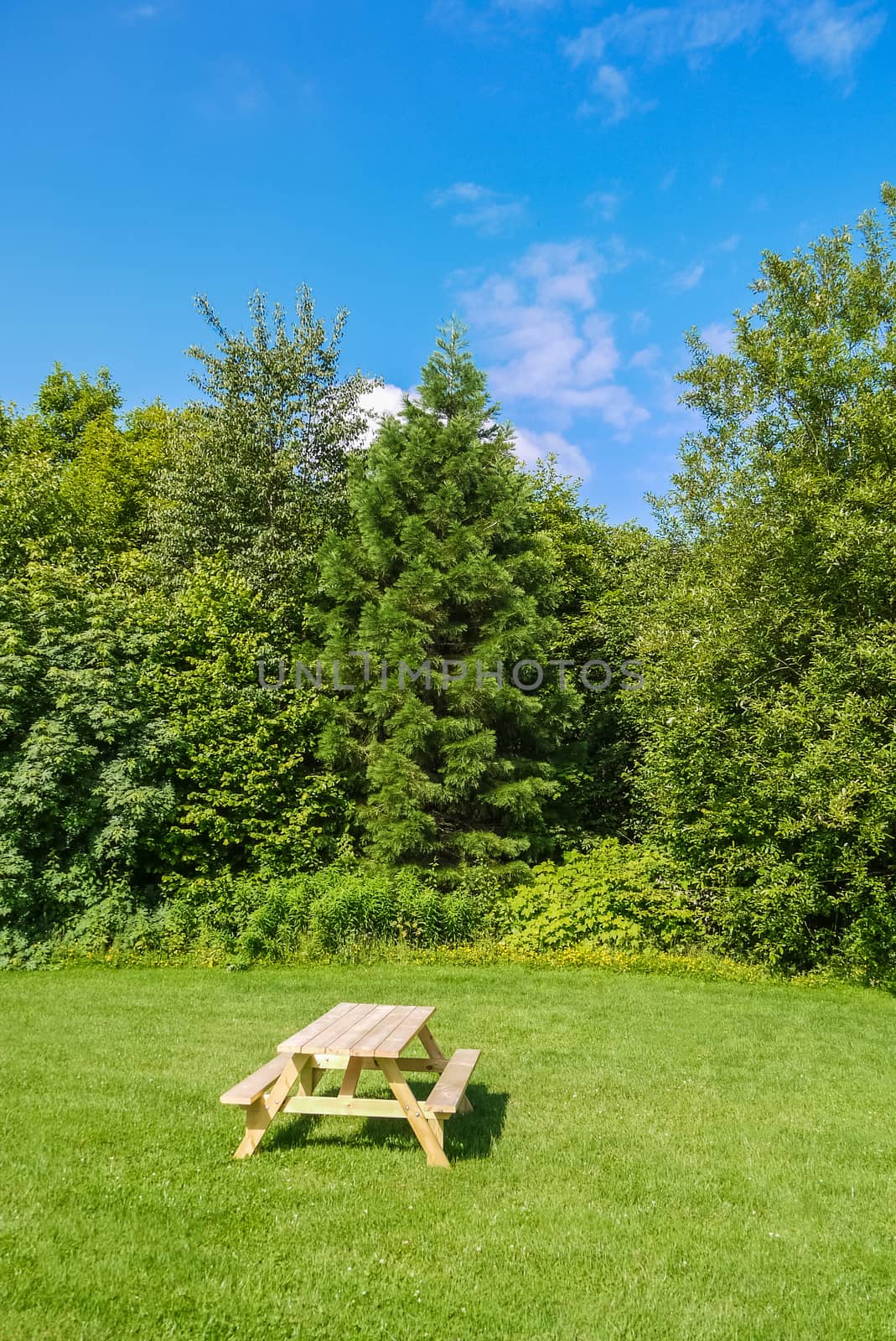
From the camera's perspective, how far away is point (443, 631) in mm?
13953

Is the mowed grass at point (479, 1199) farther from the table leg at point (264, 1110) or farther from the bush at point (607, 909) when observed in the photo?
the bush at point (607, 909)

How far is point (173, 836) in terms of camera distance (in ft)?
42.9

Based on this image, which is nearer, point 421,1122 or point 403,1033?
point 421,1122

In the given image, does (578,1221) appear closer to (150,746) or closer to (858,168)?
(150,746)

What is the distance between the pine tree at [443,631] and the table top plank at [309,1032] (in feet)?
23.1

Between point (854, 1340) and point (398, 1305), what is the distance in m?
1.78

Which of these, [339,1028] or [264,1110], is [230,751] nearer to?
[339,1028]

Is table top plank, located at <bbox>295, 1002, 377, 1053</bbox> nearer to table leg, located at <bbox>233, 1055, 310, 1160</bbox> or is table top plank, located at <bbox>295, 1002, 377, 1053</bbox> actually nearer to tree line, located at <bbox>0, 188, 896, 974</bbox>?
table leg, located at <bbox>233, 1055, 310, 1160</bbox>

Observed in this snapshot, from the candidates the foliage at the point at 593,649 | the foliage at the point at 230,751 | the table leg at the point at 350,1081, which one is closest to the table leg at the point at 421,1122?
the table leg at the point at 350,1081

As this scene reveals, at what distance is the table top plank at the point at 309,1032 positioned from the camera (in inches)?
181

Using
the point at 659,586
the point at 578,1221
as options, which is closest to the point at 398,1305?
the point at 578,1221

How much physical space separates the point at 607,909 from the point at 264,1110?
26.1ft

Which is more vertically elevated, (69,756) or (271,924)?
(69,756)

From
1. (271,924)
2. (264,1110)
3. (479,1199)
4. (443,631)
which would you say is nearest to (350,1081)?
(264,1110)
